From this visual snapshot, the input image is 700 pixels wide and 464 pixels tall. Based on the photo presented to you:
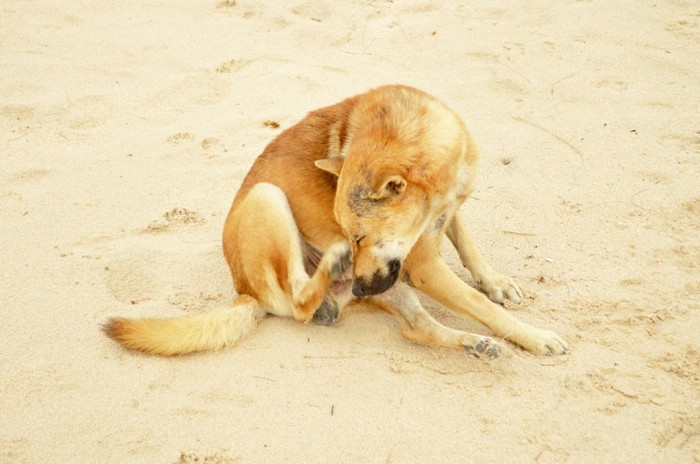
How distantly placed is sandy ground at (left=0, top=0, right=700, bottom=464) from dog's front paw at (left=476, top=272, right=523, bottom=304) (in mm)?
84

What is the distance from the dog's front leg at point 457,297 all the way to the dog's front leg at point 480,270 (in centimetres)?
26

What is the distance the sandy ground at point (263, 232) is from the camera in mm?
2402

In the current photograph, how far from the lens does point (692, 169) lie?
13.1 feet

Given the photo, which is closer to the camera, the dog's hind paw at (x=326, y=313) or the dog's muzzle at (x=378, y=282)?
the dog's muzzle at (x=378, y=282)

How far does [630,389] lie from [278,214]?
1867mm

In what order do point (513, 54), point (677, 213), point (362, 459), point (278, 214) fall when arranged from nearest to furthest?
point (362, 459) < point (278, 214) < point (677, 213) < point (513, 54)

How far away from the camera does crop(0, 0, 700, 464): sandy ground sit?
2402 mm

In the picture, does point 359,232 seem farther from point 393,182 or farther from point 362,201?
point 393,182

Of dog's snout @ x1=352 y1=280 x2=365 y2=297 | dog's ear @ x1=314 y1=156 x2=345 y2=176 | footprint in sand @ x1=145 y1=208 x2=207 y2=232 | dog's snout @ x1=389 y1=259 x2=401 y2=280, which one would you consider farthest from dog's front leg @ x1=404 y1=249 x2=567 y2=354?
footprint in sand @ x1=145 y1=208 x2=207 y2=232

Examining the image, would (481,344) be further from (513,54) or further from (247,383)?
(513,54)

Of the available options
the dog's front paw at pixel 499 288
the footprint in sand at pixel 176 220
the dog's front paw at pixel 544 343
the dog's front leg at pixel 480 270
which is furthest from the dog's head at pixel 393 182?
the footprint in sand at pixel 176 220

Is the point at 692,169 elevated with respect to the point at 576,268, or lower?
elevated

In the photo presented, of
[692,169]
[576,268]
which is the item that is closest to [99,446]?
[576,268]

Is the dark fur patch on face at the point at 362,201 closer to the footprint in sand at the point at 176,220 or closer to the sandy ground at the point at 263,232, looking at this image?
the sandy ground at the point at 263,232
